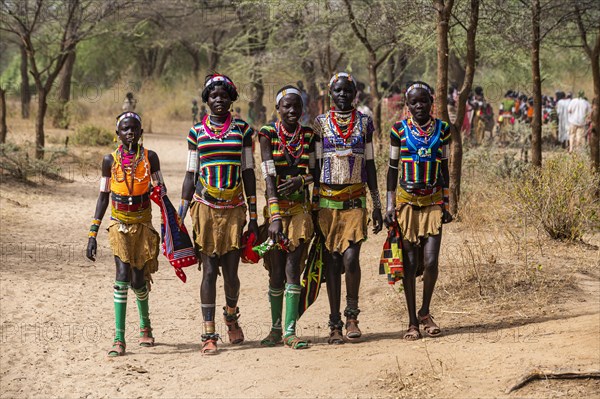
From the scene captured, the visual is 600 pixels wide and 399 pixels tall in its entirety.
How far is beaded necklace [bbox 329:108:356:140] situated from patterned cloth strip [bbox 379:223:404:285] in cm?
73

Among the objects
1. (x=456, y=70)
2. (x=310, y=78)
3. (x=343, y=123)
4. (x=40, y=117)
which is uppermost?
(x=456, y=70)

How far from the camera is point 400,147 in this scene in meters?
6.05

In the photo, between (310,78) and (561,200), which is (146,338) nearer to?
(561,200)

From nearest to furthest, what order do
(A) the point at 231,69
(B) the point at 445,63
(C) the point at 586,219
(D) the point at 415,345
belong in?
(D) the point at 415,345, (C) the point at 586,219, (B) the point at 445,63, (A) the point at 231,69

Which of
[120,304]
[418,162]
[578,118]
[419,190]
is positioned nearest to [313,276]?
[419,190]

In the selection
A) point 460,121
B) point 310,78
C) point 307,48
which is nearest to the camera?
point 460,121

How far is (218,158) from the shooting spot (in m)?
5.84

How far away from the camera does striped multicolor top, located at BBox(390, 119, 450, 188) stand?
599 centimetres

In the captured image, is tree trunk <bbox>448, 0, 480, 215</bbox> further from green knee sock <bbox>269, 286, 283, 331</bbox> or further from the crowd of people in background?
the crowd of people in background

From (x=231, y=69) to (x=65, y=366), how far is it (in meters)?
19.5

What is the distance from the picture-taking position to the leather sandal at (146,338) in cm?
631

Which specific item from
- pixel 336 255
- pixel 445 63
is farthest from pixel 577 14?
pixel 336 255

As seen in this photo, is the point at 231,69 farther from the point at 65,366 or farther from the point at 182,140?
the point at 65,366

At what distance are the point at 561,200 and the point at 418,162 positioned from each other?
3.08m
